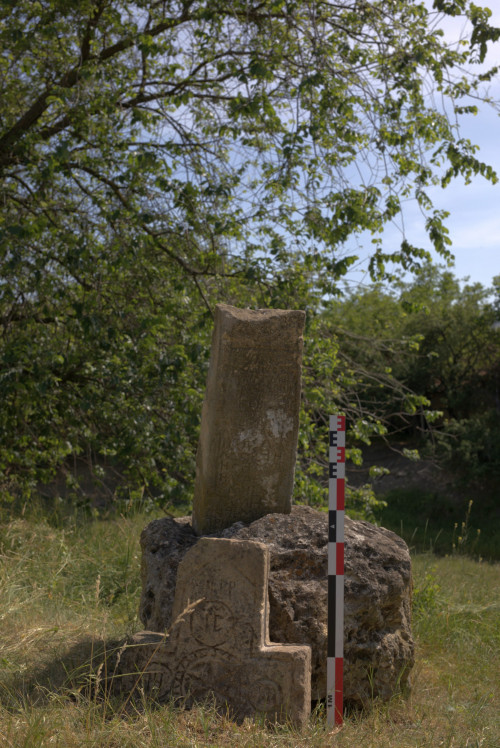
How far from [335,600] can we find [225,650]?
60 cm

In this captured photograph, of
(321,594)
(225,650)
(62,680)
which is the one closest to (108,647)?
(62,680)

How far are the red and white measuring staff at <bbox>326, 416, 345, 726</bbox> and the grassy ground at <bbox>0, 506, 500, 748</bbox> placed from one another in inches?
5.0

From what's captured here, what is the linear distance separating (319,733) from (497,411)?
14966 mm

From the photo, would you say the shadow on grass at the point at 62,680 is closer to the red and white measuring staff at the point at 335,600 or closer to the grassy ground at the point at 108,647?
the grassy ground at the point at 108,647

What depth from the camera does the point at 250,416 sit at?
421 centimetres

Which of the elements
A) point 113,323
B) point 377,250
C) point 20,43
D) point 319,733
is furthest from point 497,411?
point 319,733

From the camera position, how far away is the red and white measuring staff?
138 inches

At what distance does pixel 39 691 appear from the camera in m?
3.51

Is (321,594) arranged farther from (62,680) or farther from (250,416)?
(62,680)

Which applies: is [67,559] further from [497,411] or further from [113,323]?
[497,411]

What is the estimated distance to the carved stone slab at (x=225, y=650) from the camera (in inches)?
131

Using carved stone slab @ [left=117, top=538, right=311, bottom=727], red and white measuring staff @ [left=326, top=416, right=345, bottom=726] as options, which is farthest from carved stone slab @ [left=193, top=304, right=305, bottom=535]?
carved stone slab @ [left=117, top=538, right=311, bottom=727]

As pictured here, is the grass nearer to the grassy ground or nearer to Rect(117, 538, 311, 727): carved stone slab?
the grassy ground

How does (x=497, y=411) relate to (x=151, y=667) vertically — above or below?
above
